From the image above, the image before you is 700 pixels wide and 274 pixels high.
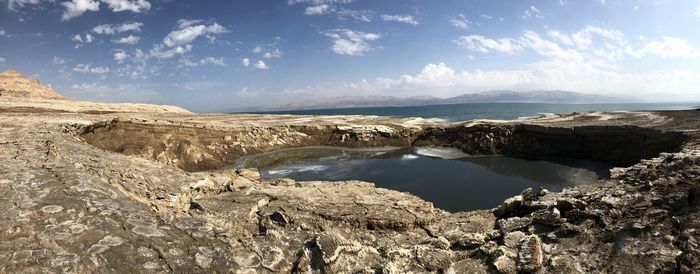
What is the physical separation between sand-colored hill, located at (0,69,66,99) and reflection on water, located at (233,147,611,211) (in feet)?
272

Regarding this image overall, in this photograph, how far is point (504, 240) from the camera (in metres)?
9.44

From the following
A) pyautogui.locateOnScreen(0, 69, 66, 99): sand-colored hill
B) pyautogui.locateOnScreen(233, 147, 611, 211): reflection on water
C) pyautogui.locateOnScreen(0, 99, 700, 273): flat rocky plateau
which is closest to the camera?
pyautogui.locateOnScreen(0, 99, 700, 273): flat rocky plateau

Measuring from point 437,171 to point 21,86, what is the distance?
108 metres

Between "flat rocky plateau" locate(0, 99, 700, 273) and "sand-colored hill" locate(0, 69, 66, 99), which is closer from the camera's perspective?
"flat rocky plateau" locate(0, 99, 700, 273)

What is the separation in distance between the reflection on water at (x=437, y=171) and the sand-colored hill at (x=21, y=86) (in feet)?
272

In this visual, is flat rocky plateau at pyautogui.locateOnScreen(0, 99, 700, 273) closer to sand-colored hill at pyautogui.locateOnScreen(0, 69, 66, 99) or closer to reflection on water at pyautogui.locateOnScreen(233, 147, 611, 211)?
reflection on water at pyautogui.locateOnScreen(233, 147, 611, 211)

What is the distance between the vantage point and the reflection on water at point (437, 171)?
958 inches

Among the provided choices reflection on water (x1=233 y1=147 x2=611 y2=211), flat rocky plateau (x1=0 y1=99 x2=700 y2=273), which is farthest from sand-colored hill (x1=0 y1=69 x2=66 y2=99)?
flat rocky plateau (x1=0 y1=99 x2=700 y2=273)

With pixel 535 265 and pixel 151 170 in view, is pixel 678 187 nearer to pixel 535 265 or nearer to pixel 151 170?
pixel 535 265

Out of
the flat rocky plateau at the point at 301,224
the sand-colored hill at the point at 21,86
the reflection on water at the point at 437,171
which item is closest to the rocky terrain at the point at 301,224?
the flat rocky plateau at the point at 301,224

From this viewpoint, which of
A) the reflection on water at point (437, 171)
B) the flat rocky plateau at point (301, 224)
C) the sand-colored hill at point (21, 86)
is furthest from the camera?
the sand-colored hill at point (21, 86)

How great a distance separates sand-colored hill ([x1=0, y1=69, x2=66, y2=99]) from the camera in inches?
3363

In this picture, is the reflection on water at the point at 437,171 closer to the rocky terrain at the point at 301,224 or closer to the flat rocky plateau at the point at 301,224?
the rocky terrain at the point at 301,224

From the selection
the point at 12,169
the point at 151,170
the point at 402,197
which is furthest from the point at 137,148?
the point at 402,197
